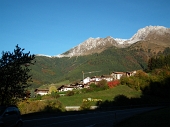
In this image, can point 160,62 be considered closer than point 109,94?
No

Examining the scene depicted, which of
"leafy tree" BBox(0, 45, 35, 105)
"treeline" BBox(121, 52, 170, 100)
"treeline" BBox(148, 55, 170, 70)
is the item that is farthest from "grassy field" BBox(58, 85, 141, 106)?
"leafy tree" BBox(0, 45, 35, 105)

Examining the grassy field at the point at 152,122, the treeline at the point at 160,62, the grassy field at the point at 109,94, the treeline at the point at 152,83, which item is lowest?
the grassy field at the point at 152,122

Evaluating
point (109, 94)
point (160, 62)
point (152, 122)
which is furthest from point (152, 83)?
point (152, 122)

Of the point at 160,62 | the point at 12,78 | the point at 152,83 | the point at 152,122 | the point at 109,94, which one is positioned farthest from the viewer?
the point at 160,62

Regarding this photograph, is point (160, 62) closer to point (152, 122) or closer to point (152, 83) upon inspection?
point (152, 83)

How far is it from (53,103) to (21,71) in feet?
85.3

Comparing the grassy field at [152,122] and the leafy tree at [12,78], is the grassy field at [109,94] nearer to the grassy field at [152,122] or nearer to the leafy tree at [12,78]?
the leafy tree at [12,78]

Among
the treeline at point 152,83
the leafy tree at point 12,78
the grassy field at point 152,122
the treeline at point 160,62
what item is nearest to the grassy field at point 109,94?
the treeline at point 152,83

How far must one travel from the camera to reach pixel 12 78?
21.9 m

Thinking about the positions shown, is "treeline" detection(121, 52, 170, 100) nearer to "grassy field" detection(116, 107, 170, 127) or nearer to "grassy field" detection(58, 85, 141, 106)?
"grassy field" detection(58, 85, 141, 106)

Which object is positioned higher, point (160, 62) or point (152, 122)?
point (160, 62)

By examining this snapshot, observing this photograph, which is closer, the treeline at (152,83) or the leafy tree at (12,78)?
the leafy tree at (12,78)

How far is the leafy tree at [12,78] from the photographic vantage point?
71.1ft

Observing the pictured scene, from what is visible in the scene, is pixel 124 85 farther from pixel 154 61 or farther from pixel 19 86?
pixel 19 86
